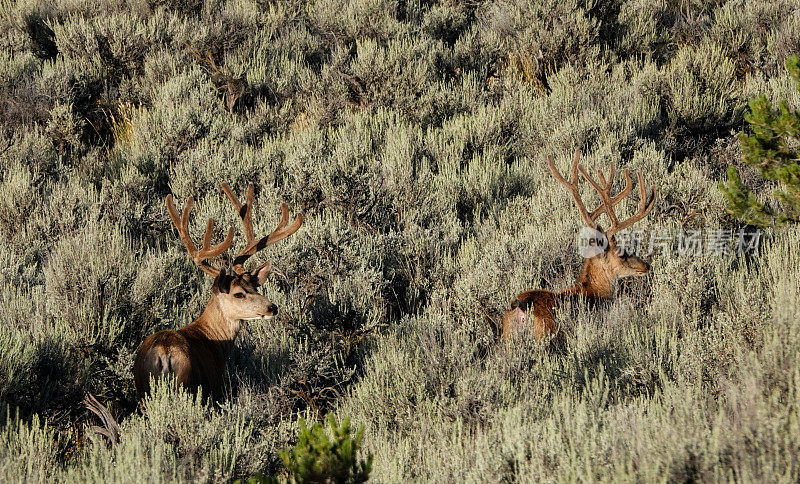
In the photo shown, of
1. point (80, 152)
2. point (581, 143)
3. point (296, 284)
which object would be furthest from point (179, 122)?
point (581, 143)

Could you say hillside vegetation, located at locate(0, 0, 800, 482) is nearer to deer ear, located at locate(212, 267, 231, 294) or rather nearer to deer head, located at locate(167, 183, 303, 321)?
deer head, located at locate(167, 183, 303, 321)

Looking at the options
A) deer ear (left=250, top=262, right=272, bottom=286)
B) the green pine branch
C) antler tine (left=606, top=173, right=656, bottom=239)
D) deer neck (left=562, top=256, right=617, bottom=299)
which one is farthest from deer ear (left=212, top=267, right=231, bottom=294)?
the green pine branch

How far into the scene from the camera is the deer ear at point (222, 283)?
5.32m

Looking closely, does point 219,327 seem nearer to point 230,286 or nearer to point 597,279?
point 230,286

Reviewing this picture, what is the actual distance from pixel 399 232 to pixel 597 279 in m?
2.07

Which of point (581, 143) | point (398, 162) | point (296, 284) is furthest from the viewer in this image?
point (581, 143)

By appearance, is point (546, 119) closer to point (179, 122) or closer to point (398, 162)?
point (398, 162)

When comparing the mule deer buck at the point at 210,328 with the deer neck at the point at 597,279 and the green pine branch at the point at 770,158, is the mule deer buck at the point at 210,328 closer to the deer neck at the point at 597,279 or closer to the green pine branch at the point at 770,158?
the deer neck at the point at 597,279

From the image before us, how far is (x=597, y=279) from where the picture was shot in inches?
260

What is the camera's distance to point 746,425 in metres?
3.05

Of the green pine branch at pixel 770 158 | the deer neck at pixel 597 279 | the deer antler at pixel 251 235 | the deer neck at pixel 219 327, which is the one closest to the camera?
the green pine branch at pixel 770 158

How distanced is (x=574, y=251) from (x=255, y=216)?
10.7 ft

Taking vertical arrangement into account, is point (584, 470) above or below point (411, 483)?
above

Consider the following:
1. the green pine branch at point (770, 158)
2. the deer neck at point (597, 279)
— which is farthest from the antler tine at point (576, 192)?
the green pine branch at point (770, 158)
